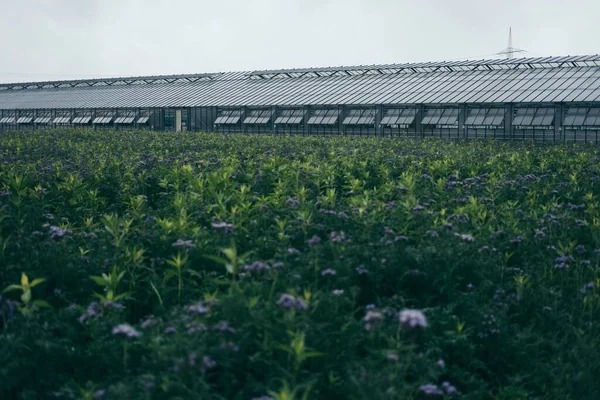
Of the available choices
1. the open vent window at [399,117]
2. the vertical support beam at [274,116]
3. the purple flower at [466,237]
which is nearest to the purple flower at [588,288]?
the purple flower at [466,237]

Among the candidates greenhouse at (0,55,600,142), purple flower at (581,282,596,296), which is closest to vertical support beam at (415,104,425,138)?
greenhouse at (0,55,600,142)

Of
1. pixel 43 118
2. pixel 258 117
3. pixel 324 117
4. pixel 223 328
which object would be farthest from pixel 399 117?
pixel 223 328

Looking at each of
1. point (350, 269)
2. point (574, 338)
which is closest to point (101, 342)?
point (350, 269)

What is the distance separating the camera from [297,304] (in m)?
4.25

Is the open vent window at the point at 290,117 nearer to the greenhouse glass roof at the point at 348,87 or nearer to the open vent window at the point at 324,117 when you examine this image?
the open vent window at the point at 324,117

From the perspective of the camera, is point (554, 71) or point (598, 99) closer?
point (598, 99)

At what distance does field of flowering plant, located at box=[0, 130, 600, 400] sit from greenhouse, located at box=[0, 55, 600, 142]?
30.4 m

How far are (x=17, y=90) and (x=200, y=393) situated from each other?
7432cm

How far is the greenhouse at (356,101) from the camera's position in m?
38.3

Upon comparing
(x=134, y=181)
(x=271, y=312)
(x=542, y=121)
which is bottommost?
(x=271, y=312)

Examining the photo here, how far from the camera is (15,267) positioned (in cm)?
594

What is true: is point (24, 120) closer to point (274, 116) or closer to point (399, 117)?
point (274, 116)

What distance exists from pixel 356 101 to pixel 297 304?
42.0m

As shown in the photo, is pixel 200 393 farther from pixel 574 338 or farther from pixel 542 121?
pixel 542 121
